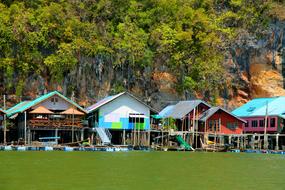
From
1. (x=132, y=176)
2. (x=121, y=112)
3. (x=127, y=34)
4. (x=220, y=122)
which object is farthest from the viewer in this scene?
(x=127, y=34)

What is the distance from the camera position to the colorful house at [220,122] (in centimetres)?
6556

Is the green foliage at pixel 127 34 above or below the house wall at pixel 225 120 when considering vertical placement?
above

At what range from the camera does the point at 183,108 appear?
6631cm

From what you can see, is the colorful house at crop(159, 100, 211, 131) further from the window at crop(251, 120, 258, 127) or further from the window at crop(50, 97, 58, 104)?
the window at crop(50, 97, 58, 104)

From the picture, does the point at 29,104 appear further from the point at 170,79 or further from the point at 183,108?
the point at 170,79

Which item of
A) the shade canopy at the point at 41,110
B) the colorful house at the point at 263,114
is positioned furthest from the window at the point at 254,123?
the shade canopy at the point at 41,110

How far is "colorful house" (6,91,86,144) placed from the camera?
6025 cm

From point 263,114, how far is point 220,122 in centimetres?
565

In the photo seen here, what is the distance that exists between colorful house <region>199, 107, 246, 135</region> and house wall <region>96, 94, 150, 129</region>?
6.58m

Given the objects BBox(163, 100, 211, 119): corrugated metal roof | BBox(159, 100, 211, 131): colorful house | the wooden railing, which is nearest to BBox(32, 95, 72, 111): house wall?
the wooden railing

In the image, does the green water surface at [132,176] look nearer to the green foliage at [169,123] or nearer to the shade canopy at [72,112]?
the shade canopy at [72,112]

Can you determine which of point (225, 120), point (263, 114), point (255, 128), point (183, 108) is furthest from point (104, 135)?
point (255, 128)

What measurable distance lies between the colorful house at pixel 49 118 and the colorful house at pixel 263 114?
68.8ft

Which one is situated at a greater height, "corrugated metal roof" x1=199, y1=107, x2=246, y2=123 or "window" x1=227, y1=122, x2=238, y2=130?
"corrugated metal roof" x1=199, y1=107, x2=246, y2=123
